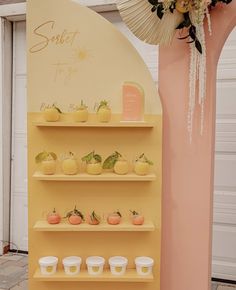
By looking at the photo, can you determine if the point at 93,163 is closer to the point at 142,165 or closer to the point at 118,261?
the point at 142,165

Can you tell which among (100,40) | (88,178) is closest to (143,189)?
(88,178)

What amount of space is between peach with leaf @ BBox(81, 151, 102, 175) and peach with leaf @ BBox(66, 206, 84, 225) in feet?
0.83

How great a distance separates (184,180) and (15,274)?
6.37 ft

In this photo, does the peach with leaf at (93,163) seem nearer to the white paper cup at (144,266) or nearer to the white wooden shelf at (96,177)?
the white wooden shelf at (96,177)

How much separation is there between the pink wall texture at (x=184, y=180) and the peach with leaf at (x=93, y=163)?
0.39 meters

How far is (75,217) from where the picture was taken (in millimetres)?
1903

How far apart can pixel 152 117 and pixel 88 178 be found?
0.49 m

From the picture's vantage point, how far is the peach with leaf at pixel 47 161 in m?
1.86

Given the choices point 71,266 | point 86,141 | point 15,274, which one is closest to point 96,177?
point 86,141

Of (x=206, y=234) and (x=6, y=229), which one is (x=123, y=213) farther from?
(x=6, y=229)

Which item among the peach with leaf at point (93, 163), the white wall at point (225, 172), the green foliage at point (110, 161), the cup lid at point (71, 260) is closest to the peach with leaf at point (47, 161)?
the peach with leaf at point (93, 163)

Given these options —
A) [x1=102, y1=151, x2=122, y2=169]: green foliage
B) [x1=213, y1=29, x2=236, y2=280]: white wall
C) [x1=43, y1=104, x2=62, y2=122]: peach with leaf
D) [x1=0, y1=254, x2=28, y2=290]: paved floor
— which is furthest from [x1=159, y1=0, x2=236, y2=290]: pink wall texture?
[x1=0, y1=254, x2=28, y2=290]: paved floor

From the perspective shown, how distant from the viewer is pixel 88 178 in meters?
1.85

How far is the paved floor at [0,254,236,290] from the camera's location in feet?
9.31
